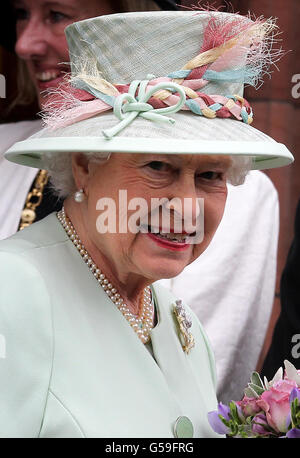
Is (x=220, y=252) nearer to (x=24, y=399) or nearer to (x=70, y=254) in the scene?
(x=70, y=254)

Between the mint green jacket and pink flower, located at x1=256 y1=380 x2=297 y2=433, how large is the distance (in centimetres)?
21

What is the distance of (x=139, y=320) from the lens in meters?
1.93

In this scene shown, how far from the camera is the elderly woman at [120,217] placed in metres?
1.61

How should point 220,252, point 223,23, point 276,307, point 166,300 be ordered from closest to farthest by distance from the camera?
1. point 223,23
2. point 166,300
3. point 220,252
4. point 276,307

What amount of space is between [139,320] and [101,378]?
280mm

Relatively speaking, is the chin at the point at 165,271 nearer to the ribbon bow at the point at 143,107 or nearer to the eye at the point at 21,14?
the ribbon bow at the point at 143,107

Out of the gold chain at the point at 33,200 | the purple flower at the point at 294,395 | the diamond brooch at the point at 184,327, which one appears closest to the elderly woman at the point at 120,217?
the diamond brooch at the point at 184,327

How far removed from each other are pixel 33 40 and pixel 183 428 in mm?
1581

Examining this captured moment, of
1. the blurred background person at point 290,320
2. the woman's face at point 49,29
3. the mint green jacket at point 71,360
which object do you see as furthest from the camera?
the blurred background person at point 290,320

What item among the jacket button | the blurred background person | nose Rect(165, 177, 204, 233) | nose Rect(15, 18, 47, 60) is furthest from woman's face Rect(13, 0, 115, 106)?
the jacket button

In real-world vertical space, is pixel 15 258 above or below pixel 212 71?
below

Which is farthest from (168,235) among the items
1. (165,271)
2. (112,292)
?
(112,292)

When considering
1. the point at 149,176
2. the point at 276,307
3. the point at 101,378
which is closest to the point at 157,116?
the point at 149,176

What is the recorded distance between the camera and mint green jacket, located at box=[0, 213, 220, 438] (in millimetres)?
1588
